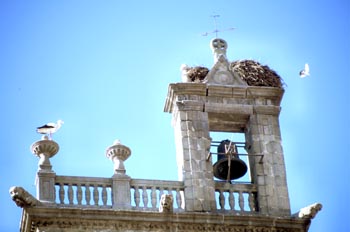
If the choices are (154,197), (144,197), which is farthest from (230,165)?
(144,197)

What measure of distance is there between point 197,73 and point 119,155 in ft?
9.23

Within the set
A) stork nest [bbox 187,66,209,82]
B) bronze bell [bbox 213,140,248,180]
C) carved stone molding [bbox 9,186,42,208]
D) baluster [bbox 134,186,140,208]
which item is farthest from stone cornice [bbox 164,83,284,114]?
carved stone molding [bbox 9,186,42,208]

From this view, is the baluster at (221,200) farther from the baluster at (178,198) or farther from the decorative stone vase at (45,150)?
the decorative stone vase at (45,150)

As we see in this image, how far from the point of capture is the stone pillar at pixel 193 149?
114 feet

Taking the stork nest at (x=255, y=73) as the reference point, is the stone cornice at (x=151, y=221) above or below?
below

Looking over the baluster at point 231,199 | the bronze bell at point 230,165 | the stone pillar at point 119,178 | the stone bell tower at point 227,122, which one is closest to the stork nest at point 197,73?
the stone bell tower at point 227,122

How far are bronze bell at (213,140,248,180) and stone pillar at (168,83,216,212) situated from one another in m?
0.45

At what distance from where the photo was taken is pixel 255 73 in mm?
37250

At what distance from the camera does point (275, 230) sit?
34.5m

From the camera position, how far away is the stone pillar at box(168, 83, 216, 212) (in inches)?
1373

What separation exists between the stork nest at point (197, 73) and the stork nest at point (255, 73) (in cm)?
54

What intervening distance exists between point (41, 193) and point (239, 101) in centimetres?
451

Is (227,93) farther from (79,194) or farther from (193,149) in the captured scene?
(79,194)

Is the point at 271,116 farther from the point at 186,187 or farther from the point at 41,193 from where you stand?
the point at 41,193
